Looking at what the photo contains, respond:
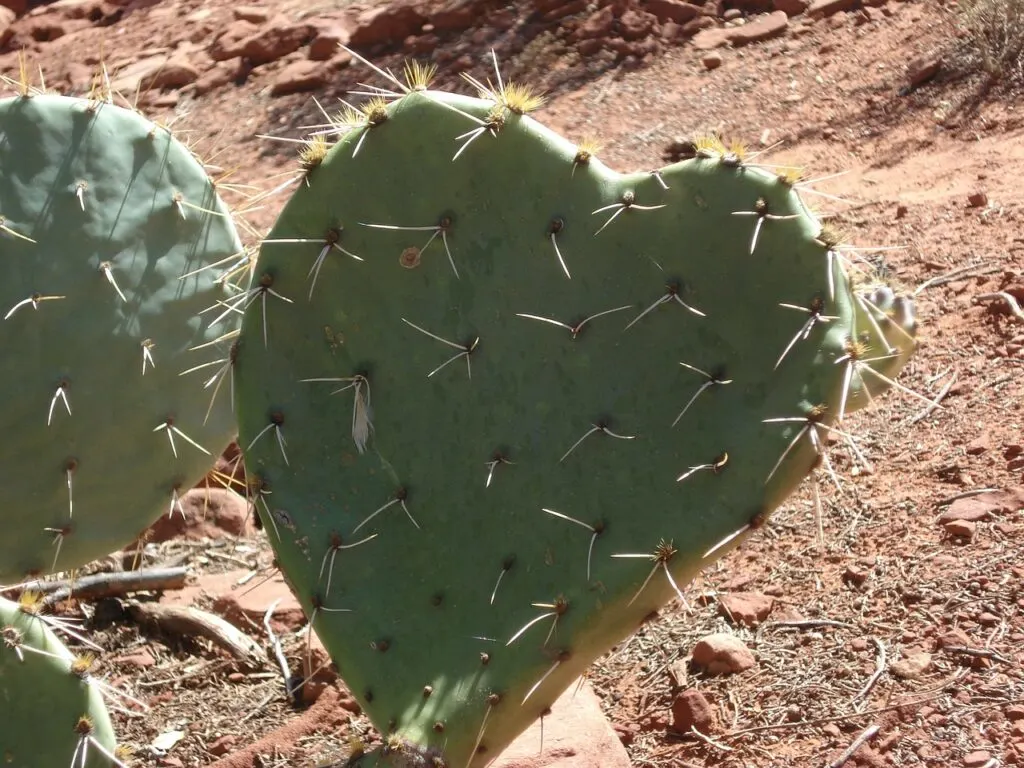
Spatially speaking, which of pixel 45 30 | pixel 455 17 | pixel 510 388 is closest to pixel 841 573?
pixel 510 388

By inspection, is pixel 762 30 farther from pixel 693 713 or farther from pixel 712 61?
pixel 693 713

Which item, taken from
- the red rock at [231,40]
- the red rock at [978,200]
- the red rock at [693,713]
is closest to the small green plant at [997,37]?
the red rock at [978,200]

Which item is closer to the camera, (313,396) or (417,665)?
(417,665)

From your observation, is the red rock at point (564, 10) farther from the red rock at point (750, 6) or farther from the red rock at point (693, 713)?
the red rock at point (693, 713)

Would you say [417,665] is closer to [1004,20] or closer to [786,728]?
[786,728]

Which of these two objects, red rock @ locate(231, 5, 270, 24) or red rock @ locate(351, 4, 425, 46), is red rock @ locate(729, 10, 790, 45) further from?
red rock @ locate(231, 5, 270, 24)

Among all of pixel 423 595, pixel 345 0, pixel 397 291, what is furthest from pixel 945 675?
pixel 345 0
